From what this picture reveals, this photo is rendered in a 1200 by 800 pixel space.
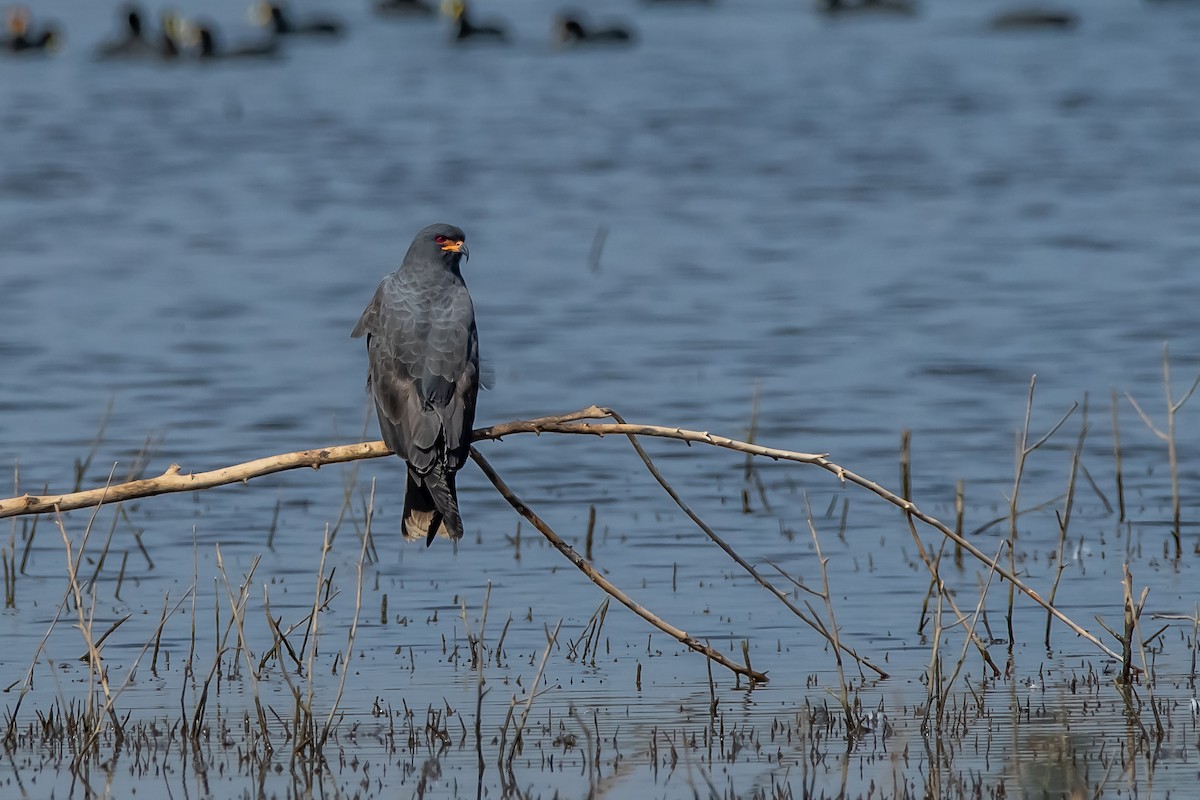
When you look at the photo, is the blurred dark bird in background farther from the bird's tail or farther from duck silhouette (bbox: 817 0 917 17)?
the bird's tail

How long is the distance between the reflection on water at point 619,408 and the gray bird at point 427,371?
22.7 inches

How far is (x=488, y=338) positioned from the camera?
1847cm

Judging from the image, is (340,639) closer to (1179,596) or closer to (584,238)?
(1179,596)

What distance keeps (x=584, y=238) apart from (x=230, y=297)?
5.01 metres

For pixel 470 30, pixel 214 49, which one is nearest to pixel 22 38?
pixel 214 49

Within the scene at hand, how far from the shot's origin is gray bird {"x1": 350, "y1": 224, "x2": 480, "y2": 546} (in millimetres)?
7918

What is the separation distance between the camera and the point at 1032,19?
50.7 meters

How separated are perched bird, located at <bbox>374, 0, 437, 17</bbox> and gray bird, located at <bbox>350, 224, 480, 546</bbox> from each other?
51075mm

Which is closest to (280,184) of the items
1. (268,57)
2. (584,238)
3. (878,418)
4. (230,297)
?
(584,238)

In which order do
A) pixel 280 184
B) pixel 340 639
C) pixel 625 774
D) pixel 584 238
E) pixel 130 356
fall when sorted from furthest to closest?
pixel 280 184, pixel 584 238, pixel 130 356, pixel 340 639, pixel 625 774

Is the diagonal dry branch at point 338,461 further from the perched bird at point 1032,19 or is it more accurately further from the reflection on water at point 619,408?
the perched bird at point 1032,19

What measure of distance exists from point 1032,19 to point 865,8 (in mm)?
5986

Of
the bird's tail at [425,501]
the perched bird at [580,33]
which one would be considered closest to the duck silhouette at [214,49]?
the perched bird at [580,33]

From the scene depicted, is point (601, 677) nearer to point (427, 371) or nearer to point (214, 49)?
point (427, 371)
